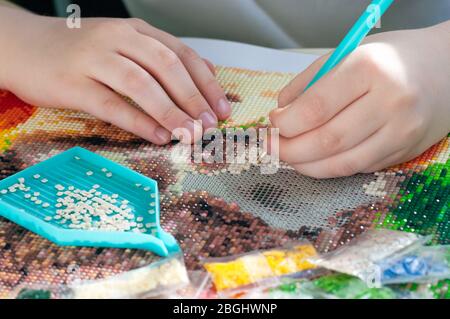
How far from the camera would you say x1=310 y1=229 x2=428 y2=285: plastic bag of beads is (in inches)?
19.4

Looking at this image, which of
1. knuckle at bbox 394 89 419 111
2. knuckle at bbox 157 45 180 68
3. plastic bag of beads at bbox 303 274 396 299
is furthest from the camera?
knuckle at bbox 157 45 180 68

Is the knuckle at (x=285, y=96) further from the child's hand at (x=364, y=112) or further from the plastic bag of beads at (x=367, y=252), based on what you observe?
the plastic bag of beads at (x=367, y=252)

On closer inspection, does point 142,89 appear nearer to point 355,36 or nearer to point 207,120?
point 207,120

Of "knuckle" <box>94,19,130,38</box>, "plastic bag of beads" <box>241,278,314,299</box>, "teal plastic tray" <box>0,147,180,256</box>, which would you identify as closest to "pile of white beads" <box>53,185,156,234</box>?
"teal plastic tray" <box>0,147,180,256</box>

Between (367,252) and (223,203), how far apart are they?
0.13 metres

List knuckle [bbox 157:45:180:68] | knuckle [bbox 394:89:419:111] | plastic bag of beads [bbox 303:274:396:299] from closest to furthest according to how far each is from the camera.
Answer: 1. plastic bag of beads [bbox 303:274:396:299]
2. knuckle [bbox 394:89:419:111]
3. knuckle [bbox 157:45:180:68]

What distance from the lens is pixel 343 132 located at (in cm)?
57

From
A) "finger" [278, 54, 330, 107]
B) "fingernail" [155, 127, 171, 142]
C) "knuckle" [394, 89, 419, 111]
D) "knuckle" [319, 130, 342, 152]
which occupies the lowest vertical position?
"fingernail" [155, 127, 171, 142]

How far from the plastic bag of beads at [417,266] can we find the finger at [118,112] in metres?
0.26

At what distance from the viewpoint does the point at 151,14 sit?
945 millimetres

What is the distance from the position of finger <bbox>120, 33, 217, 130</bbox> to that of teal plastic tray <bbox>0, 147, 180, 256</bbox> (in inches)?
4.2

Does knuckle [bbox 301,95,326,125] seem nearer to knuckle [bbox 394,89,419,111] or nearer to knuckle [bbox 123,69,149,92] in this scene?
knuckle [bbox 394,89,419,111]

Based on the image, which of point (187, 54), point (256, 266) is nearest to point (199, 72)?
point (187, 54)

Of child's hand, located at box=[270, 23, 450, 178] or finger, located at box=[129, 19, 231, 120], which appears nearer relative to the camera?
child's hand, located at box=[270, 23, 450, 178]
